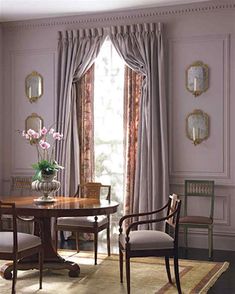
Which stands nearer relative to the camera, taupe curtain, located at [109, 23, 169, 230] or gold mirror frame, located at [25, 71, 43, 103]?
taupe curtain, located at [109, 23, 169, 230]

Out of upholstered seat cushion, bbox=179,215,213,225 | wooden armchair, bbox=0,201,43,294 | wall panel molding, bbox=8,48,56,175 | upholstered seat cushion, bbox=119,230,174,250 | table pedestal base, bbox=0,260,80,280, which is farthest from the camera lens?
wall panel molding, bbox=8,48,56,175

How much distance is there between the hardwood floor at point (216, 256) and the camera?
416 centimetres

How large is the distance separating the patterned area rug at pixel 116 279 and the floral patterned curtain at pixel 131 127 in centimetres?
120

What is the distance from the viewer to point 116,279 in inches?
174

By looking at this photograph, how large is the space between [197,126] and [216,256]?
4.89 ft

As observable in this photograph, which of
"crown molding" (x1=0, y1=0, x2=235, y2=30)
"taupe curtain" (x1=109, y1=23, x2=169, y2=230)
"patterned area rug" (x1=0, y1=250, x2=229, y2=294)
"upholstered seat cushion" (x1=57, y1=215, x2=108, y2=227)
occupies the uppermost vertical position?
"crown molding" (x1=0, y1=0, x2=235, y2=30)

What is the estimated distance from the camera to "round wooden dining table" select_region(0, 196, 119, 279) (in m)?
4.16

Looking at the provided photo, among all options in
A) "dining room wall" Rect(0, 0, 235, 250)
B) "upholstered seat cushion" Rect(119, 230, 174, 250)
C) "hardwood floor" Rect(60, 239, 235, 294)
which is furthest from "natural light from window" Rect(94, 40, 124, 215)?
"upholstered seat cushion" Rect(119, 230, 174, 250)

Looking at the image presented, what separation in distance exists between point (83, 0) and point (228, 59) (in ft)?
5.85

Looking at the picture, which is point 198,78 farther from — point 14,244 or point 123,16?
point 14,244

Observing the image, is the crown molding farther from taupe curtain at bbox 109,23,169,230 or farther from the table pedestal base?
the table pedestal base

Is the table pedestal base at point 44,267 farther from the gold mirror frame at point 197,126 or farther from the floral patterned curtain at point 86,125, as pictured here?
the gold mirror frame at point 197,126

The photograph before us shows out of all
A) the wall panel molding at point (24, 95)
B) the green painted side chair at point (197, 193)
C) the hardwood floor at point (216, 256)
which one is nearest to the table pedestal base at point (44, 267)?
the hardwood floor at point (216, 256)

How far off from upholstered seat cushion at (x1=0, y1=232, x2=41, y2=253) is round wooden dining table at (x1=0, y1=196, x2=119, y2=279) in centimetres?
21
